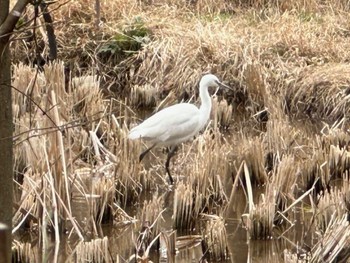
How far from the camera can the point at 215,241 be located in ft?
16.7

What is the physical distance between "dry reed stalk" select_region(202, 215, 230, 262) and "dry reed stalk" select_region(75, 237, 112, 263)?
0.81 m

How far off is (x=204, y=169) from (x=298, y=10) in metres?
7.77

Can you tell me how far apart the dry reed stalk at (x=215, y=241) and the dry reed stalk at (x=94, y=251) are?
2.65 ft

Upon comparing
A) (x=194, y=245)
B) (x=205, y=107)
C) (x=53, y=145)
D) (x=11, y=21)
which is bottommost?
(x=194, y=245)

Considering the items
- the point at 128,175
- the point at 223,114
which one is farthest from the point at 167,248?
the point at 223,114

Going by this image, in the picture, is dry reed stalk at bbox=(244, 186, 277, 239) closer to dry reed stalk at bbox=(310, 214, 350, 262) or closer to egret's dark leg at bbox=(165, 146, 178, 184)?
dry reed stalk at bbox=(310, 214, 350, 262)

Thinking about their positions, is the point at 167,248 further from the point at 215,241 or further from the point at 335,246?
the point at 335,246

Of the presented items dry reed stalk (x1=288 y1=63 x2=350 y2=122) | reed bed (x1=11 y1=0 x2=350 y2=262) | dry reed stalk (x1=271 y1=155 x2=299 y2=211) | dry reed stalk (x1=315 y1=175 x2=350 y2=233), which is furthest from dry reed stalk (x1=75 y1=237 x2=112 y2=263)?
dry reed stalk (x1=288 y1=63 x2=350 y2=122)

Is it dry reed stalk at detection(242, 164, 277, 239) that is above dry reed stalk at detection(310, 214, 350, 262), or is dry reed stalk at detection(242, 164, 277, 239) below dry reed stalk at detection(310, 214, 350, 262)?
below

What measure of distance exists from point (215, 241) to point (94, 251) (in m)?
0.92

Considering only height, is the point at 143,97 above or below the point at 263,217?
above

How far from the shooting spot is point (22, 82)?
7.90 m

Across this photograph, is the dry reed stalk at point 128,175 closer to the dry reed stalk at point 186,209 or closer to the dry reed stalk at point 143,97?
the dry reed stalk at point 186,209

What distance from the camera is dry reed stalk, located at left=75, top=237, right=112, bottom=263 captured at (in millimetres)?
4438
